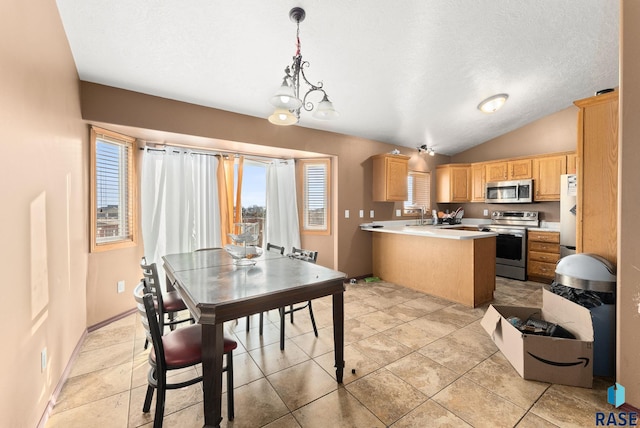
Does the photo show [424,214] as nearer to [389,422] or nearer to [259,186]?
[259,186]

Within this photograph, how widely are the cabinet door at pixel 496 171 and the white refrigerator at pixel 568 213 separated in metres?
1.05

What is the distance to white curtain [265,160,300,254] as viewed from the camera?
4160mm

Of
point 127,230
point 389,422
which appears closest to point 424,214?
point 389,422

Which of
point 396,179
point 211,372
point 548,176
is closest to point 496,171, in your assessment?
point 548,176

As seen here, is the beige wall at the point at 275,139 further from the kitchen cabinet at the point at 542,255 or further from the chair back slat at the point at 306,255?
the kitchen cabinet at the point at 542,255

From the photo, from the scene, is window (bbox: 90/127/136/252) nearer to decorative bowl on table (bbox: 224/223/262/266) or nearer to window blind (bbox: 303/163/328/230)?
decorative bowl on table (bbox: 224/223/262/266)

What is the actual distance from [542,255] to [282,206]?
4.20m

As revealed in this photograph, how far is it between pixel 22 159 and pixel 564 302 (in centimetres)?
355

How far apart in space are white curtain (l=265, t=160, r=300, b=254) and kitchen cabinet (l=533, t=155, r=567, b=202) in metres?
4.10

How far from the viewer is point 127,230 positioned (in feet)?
10.5

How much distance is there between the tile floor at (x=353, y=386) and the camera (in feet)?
5.20

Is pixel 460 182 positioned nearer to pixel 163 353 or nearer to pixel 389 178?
pixel 389 178

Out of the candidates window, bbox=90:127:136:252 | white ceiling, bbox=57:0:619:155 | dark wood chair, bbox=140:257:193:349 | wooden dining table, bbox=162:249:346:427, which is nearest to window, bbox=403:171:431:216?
white ceiling, bbox=57:0:619:155

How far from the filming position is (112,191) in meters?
3.01
